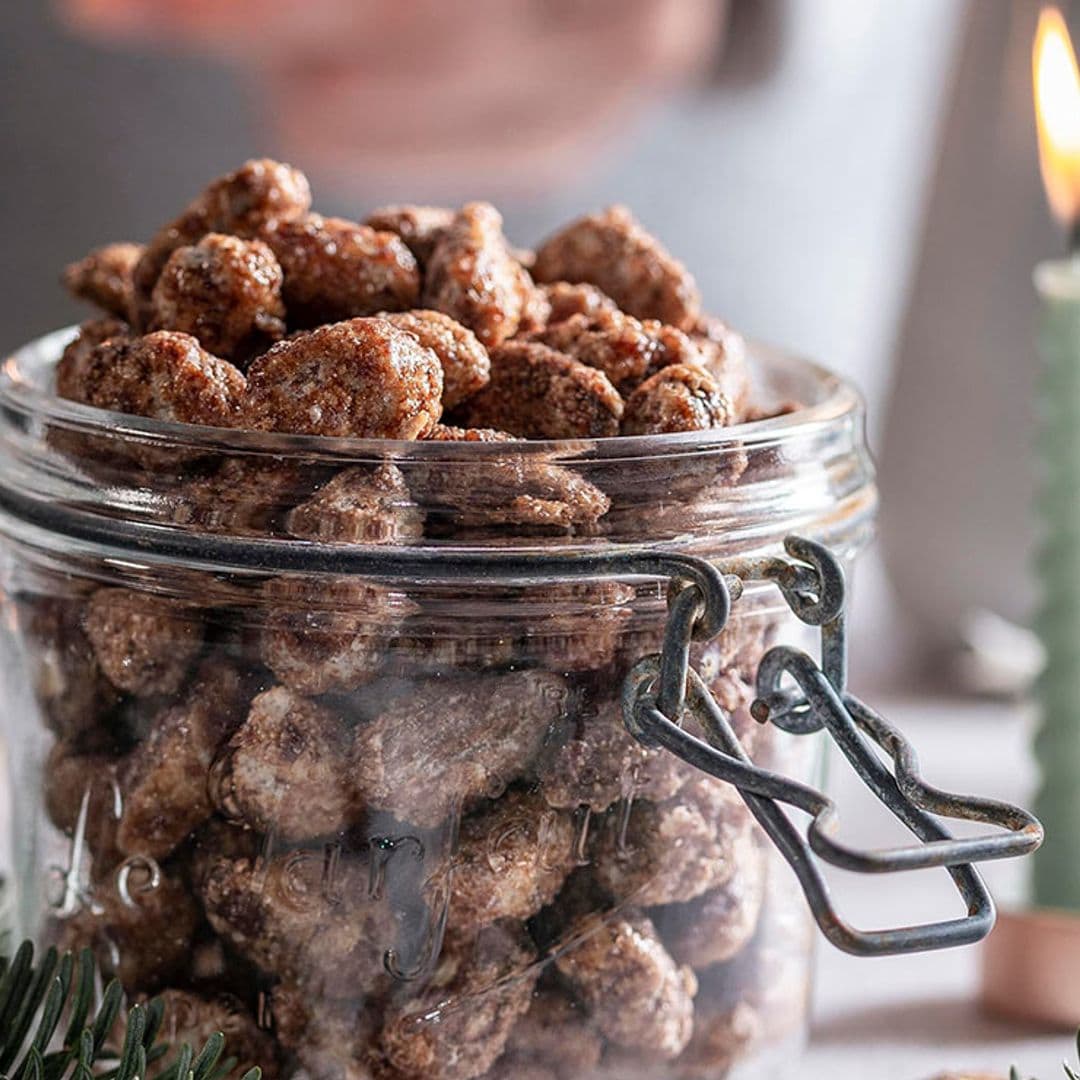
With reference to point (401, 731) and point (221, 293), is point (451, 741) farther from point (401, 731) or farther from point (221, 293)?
point (221, 293)

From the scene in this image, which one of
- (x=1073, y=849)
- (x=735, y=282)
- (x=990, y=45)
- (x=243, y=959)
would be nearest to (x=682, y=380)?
(x=243, y=959)

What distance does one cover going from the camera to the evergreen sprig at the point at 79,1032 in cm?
45

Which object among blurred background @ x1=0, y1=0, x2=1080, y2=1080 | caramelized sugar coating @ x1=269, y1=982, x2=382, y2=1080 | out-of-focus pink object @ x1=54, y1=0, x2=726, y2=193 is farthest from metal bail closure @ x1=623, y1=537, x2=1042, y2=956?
out-of-focus pink object @ x1=54, y1=0, x2=726, y2=193

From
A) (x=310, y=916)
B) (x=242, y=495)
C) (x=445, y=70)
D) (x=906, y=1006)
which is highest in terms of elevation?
(x=445, y=70)

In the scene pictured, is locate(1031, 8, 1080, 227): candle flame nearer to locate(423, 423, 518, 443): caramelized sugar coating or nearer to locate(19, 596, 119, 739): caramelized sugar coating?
locate(423, 423, 518, 443): caramelized sugar coating

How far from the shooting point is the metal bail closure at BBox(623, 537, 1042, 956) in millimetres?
398

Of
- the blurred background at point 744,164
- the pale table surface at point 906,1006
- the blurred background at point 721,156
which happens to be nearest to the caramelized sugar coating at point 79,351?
the pale table surface at point 906,1006

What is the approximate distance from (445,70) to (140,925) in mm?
961

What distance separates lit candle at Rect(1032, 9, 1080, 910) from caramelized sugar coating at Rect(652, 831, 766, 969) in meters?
0.24

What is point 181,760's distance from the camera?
48cm

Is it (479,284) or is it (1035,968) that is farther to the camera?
(1035,968)

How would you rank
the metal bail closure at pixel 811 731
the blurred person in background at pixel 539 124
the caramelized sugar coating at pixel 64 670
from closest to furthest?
the metal bail closure at pixel 811 731
the caramelized sugar coating at pixel 64 670
the blurred person in background at pixel 539 124

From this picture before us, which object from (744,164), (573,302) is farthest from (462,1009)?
(744,164)

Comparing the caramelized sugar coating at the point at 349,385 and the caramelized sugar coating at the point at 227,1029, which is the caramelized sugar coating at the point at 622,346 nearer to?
the caramelized sugar coating at the point at 349,385
